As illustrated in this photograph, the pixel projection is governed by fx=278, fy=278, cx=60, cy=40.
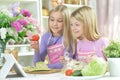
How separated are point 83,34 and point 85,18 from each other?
0.15 metres

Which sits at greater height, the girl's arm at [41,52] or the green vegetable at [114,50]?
the green vegetable at [114,50]

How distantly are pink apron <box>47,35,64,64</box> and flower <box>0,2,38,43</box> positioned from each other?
86cm

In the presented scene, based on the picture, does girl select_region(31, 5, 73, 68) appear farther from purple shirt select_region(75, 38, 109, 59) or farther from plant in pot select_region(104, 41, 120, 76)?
plant in pot select_region(104, 41, 120, 76)

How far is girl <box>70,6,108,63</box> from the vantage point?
2.17 meters

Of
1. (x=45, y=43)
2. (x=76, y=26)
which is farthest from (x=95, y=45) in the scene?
(x=45, y=43)

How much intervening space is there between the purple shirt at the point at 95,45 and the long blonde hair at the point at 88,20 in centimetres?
4

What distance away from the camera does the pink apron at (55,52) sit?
239 cm

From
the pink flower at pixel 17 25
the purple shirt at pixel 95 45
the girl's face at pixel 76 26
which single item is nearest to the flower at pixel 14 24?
the pink flower at pixel 17 25

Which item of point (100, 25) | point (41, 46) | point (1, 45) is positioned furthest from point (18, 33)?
point (100, 25)

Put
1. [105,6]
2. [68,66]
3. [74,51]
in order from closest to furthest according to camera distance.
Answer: [68,66]
[74,51]
[105,6]

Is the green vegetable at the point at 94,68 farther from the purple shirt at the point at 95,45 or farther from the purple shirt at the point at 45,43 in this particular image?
the purple shirt at the point at 45,43

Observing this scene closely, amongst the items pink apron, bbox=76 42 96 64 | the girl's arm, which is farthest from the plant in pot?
the girl's arm

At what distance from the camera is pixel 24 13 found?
1.58m

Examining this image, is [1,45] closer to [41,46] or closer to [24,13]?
[24,13]
